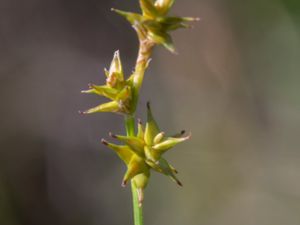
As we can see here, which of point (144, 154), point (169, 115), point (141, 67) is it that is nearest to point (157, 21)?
point (141, 67)

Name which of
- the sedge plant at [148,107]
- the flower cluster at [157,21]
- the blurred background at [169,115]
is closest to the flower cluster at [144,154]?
the sedge plant at [148,107]

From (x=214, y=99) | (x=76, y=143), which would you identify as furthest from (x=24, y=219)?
(x=214, y=99)

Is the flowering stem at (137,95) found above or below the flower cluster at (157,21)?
below

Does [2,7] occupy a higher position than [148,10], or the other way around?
[2,7]

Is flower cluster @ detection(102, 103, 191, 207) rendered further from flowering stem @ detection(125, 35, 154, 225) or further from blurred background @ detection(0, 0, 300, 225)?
blurred background @ detection(0, 0, 300, 225)

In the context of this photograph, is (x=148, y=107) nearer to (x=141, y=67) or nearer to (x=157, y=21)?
(x=141, y=67)

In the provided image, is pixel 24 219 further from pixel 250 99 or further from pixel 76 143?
pixel 250 99

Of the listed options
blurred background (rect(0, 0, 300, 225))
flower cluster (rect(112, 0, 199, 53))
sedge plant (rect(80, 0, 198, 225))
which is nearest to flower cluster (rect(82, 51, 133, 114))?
sedge plant (rect(80, 0, 198, 225))

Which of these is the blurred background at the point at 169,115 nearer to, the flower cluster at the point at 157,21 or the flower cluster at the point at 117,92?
the flower cluster at the point at 117,92
